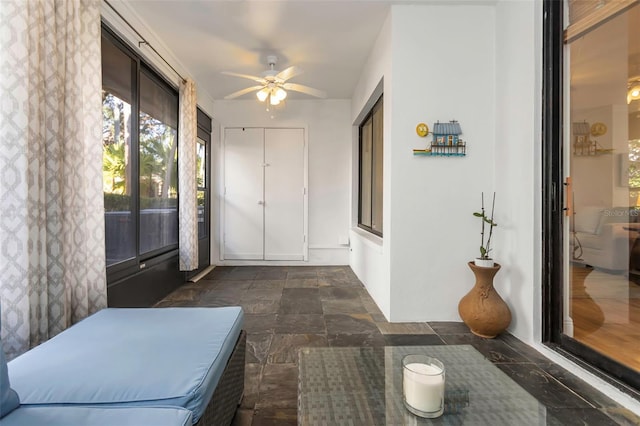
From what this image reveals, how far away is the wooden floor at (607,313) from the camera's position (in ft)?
5.36

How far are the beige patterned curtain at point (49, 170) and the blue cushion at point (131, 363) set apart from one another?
43cm

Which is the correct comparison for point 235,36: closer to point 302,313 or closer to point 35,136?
point 35,136

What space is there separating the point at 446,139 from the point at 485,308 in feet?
4.43

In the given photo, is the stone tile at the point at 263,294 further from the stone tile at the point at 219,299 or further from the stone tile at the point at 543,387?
the stone tile at the point at 543,387

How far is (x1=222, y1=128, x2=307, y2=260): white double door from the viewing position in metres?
4.89

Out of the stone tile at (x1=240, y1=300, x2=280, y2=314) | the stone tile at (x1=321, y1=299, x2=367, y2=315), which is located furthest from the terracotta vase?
the stone tile at (x1=240, y1=300, x2=280, y2=314)

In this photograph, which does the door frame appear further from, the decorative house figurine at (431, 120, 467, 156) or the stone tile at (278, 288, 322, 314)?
the decorative house figurine at (431, 120, 467, 156)

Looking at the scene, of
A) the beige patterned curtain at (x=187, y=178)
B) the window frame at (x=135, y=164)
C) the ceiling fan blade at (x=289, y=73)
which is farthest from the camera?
the beige patterned curtain at (x=187, y=178)

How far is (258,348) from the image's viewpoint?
2115 mm

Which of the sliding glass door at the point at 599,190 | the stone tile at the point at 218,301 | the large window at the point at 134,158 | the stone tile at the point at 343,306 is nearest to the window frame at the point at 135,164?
the large window at the point at 134,158

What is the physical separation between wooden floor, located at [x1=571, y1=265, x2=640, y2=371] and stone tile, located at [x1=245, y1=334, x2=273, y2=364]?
195cm

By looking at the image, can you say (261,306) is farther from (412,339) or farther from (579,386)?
(579,386)

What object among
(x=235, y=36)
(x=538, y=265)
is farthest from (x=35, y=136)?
(x=538, y=265)

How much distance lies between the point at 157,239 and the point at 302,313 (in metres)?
1.78
